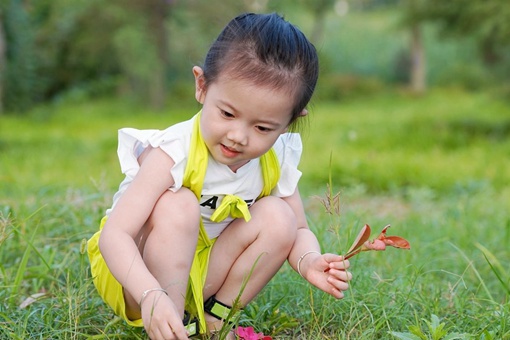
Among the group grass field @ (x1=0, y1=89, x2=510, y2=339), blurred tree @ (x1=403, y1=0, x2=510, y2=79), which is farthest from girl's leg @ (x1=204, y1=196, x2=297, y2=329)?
blurred tree @ (x1=403, y1=0, x2=510, y2=79)

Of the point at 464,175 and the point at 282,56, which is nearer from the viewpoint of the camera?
the point at 282,56

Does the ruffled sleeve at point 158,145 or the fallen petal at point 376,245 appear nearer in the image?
the fallen petal at point 376,245

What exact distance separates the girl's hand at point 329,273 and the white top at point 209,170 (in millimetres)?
247

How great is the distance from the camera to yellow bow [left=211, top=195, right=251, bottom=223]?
1867 mm

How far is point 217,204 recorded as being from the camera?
6.30 ft

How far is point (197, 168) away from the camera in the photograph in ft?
6.03

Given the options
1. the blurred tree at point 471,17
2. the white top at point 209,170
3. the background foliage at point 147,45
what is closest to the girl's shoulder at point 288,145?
the white top at point 209,170

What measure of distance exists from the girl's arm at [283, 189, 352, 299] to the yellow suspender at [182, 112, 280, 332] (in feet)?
0.35

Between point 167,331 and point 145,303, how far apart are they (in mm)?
80

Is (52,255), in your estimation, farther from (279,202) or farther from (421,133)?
(421,133)

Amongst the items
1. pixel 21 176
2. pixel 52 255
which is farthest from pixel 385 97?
pixel 52 255

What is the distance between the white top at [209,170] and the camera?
183 cm

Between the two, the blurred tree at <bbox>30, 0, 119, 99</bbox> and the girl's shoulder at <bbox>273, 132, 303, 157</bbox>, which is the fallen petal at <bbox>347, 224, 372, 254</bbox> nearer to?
the girl's shoulder at <bbox>273, 132, 303, 157</bbox>

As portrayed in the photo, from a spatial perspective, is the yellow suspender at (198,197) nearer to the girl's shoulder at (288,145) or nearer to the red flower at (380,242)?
the girl's shoulder at (288,145)
